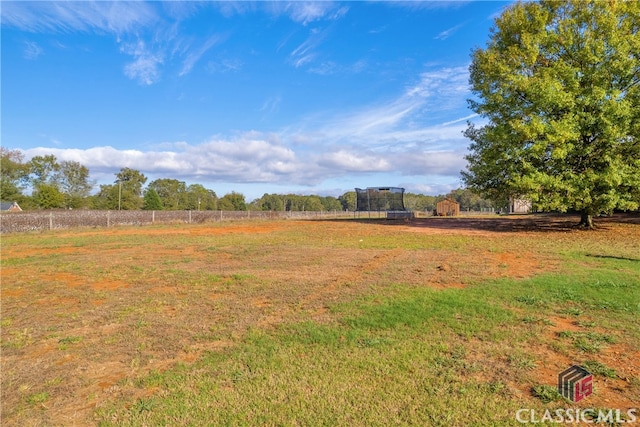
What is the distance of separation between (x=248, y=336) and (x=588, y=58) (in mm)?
18066

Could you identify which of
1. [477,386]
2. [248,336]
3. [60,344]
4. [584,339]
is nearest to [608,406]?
[477,386]

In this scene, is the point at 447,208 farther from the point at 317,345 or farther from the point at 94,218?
the point at 317,345

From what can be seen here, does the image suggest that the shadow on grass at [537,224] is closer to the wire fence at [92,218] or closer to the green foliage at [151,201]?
the wire fence at [92,218]

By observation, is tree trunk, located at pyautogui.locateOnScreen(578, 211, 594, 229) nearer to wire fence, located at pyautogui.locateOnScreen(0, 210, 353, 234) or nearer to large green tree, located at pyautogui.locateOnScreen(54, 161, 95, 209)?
wire fence, located at pyautogui.locateOnScreen(0, 210, 353, 234)

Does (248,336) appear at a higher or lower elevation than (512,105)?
lower

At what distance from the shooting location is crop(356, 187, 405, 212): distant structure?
5134cm

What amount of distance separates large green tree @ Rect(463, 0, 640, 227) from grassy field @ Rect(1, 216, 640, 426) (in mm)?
8243

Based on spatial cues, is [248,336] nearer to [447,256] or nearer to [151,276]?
[151,276]

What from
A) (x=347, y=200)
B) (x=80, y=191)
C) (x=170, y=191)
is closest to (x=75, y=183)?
(x=80, y=191)

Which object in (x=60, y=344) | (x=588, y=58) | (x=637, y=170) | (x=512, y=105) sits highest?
(x=588, y=58)

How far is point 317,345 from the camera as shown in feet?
11.8

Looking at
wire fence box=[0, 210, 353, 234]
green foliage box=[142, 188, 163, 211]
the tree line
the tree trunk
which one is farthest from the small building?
the tree trunk

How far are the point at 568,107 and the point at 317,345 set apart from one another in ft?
52.7

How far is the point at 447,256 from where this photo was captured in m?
9.52
